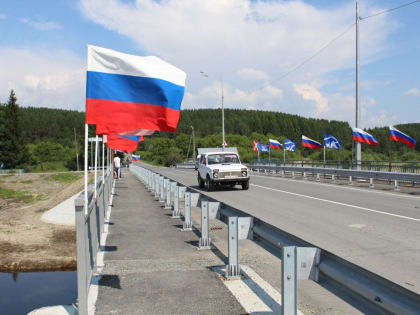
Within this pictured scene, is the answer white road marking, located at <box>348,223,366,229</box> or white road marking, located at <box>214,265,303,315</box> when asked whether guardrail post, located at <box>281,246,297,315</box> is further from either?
white road marking, located at <box>348,223,366,229</box>

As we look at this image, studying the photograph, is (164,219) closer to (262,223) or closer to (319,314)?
(262,223)

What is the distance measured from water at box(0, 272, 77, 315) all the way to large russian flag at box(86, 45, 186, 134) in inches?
93.9

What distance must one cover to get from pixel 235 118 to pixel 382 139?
6708 centimetres

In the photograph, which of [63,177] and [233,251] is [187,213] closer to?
[233,251]

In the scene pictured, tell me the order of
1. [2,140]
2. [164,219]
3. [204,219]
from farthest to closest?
[2,140]
[164,219]
[204,219]

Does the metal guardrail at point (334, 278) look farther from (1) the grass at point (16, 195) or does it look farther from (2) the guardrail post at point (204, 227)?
(1) the grass at point (16, 195)

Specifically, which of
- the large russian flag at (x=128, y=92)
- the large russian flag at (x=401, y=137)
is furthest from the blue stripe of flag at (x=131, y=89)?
the large russian flag at (x=401, y=137)

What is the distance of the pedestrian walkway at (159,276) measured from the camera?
504 centimetres

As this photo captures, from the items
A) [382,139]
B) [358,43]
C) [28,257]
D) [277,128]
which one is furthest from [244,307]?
[277,128]

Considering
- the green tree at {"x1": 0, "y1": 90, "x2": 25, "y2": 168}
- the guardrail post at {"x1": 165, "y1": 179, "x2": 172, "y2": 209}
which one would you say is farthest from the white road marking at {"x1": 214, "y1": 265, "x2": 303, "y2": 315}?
the green tree at {"x1": 0, "y1": 90, "x2": 25, "y2": 168}

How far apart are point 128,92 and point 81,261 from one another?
2.66 metres

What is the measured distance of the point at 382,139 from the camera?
121125mm

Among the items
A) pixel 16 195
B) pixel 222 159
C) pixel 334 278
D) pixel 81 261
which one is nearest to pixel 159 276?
pixel 81 261

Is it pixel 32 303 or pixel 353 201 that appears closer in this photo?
pixel 32 303
